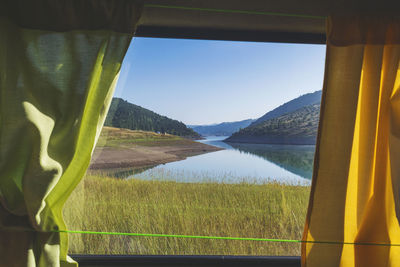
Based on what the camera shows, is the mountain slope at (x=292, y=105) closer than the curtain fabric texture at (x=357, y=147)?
No

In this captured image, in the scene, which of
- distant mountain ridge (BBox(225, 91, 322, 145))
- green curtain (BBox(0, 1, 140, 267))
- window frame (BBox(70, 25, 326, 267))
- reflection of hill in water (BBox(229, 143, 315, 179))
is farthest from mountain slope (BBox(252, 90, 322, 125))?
green curtain (BBox(0, 1, 140, 267))

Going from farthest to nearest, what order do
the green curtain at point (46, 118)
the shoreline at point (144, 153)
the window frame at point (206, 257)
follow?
the shoreline at point (144, 153)
the window frame at point (206, 257)
the green curtain at point (46, 118)

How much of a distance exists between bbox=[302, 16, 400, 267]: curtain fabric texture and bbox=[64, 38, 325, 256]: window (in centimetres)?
34

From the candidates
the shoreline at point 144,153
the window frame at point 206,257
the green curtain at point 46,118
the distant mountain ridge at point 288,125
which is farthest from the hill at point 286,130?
the green curtain at point 46,118

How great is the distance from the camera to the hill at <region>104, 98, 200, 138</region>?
1.42m

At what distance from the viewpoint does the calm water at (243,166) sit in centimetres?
145

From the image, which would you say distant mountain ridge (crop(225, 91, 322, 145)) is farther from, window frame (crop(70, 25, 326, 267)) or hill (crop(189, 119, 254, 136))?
window frame (crop(70, 25, 326, 267))

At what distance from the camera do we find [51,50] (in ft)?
3.57

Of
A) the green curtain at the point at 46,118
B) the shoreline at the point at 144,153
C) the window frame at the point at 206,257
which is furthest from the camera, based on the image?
the shoreline at the point at 144,153

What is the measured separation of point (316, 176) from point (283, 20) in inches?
33.1

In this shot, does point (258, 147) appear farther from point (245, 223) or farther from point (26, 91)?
point (26, 91)

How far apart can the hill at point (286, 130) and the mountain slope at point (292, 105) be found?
2 centimetres

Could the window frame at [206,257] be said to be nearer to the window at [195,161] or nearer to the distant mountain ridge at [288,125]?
the window at [195,161]

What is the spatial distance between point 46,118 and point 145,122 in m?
0.54
